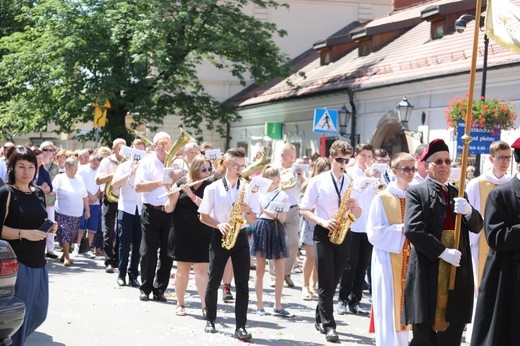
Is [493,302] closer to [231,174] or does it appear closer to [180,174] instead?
[231,174]

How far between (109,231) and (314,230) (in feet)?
19.4

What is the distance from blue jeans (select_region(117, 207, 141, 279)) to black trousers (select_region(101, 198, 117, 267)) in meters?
1.92

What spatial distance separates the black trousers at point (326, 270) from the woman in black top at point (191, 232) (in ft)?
4.90

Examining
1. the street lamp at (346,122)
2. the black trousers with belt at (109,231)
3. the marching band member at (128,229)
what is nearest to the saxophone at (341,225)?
the marching band member at (128,229)

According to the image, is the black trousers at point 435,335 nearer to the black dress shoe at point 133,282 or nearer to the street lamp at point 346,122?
the black dress shoe at point 133,282

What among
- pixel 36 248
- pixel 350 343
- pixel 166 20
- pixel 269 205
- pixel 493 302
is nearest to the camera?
pixel 493 302

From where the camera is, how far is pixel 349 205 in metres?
10.8

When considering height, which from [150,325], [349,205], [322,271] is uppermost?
[349,205]

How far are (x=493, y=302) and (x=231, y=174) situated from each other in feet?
14.1

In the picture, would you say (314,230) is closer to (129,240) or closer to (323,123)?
(129,240)

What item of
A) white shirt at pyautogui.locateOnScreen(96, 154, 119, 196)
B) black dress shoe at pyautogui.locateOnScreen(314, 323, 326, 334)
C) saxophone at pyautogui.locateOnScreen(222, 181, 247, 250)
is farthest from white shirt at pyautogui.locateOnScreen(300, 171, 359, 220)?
white shirt at pyautogui.locateOnScreen(96, 154, 119, 196)

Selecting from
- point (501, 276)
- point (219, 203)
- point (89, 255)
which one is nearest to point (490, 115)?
point (89, 255)

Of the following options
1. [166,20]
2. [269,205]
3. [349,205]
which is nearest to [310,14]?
[166,20]

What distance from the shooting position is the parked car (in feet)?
23.8
